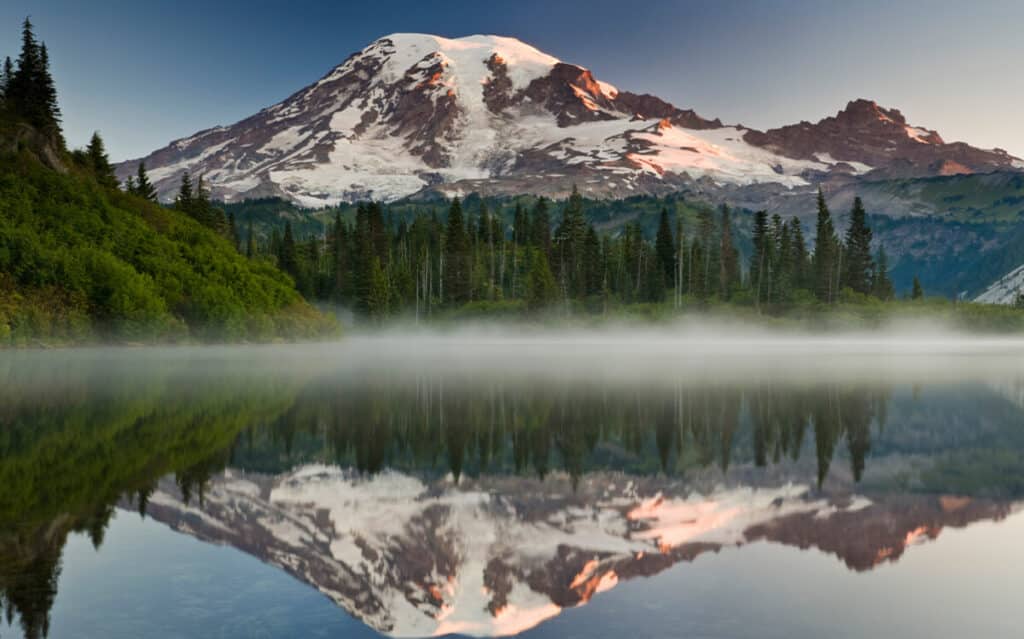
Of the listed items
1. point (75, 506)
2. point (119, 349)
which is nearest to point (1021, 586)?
point (75, 506)

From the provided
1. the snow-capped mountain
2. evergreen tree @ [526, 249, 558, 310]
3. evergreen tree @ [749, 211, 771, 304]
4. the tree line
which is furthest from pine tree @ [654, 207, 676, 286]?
the snow-capped mountain

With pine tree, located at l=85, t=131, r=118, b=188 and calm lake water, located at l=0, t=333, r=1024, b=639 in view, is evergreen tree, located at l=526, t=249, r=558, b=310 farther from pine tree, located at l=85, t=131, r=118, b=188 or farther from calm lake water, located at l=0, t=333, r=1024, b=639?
calm lake water, located at l=0, t=333, r=1024, b=639

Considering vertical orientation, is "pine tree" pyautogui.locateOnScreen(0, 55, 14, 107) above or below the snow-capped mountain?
above

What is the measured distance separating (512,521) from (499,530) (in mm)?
561

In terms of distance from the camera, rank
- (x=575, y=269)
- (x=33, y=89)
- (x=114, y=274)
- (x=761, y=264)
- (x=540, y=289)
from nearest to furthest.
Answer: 1. (x=114, y=274)
2. (x=33, y=89)
3. (x=761, y=264)
4. (x=540, y=289)
5. (x=575, y=269)

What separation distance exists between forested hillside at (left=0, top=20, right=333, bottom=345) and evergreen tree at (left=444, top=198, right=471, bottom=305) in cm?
3571

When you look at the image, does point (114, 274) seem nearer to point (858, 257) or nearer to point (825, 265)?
point (825, 265)

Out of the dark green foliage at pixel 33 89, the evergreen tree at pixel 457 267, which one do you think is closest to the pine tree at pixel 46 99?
the dark green foliage at pixel 33 89

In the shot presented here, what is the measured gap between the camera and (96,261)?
87.9 meters

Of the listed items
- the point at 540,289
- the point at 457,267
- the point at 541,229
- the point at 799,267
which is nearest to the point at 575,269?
the point at 540,289

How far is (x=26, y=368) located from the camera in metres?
51.6

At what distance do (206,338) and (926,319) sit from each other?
103 m

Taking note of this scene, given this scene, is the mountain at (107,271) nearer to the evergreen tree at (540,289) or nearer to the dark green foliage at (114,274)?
Result: the dark green foliage at (114,274)

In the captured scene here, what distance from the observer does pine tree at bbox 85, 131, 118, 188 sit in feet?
368
